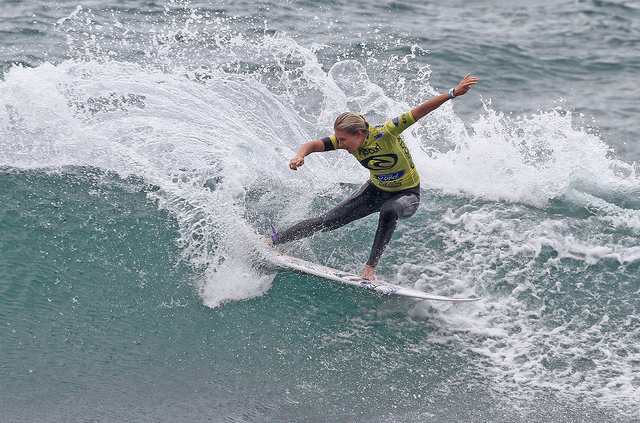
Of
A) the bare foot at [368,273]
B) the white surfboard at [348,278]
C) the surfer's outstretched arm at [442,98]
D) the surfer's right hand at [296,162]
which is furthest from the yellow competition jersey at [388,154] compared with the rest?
the white surfboard at [348,278]

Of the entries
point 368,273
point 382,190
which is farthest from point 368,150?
point 368,273

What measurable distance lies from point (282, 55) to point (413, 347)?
315 inches

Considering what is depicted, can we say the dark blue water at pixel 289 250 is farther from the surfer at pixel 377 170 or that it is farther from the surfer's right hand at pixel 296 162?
the surfer's right hand at pixel 296 162

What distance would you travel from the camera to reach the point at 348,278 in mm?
6445

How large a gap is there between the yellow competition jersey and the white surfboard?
3.39 ft

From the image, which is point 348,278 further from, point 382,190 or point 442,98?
point 442,98

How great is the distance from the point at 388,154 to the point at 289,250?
1793 mm

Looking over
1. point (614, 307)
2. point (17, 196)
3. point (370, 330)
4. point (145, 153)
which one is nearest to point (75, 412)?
point (370, 330)

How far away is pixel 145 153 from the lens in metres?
8.43

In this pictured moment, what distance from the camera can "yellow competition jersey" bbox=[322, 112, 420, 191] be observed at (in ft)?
19.7

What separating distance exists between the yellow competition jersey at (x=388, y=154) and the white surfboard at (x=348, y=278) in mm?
1032

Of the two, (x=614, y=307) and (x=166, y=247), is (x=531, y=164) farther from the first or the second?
(x=166, y=247)

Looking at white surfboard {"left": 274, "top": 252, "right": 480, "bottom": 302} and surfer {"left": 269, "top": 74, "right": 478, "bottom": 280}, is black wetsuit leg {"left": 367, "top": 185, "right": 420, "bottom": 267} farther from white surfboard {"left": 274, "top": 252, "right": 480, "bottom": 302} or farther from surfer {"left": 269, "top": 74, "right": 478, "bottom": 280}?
white surfboard {"left": 274, "top": 252, "right": 480, "bottom": 302}

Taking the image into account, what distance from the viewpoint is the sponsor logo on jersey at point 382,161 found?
612 cm
